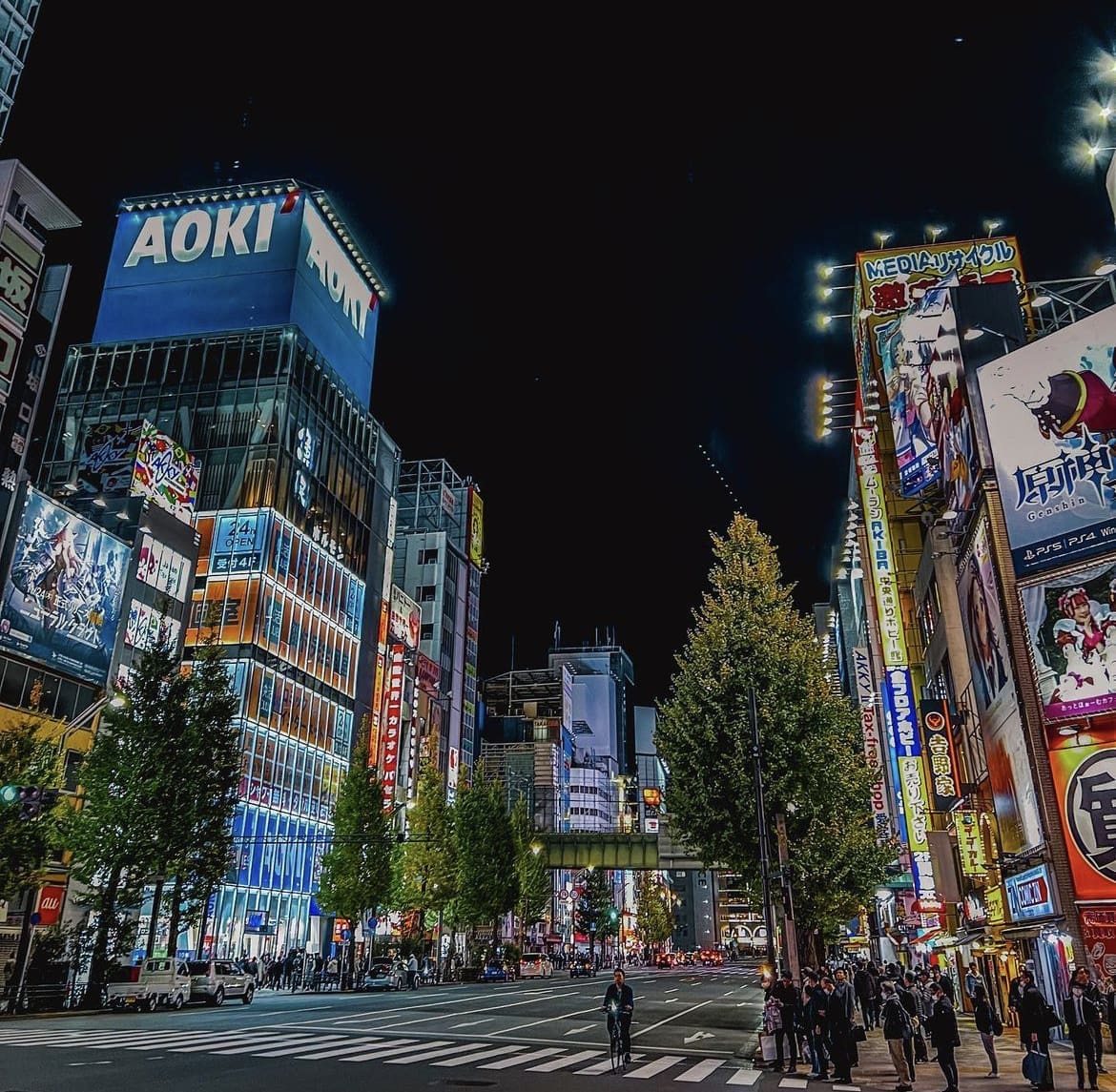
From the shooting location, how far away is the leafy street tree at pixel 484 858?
5959 cm

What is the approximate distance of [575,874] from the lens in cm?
13462

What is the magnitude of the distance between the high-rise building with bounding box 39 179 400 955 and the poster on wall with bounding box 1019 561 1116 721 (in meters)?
39.6

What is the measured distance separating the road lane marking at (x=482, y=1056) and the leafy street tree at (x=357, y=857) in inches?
1222

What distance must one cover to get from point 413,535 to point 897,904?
191 feet

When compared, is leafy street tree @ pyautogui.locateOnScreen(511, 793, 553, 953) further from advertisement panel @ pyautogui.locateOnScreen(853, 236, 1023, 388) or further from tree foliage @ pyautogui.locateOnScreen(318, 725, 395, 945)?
advertisement panel @ pyautogui.locateOnScreen(853, 236, 1023, 388)

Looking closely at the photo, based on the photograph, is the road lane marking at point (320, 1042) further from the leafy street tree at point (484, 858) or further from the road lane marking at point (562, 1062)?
the leafy street tree at point (484, 858)

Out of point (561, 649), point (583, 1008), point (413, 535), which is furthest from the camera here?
point (561, 649)

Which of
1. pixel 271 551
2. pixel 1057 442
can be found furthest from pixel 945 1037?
pixel 271 551

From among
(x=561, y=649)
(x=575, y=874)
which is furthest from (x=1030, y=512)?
(x=561, y=649)

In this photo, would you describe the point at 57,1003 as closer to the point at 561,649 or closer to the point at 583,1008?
the point at 583,1008

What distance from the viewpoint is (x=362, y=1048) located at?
18531mm

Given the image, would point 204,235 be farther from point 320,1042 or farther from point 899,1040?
point 899,1040

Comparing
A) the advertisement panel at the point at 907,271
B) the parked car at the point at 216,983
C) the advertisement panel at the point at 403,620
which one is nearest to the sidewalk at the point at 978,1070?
the parked car at the point at 216,983

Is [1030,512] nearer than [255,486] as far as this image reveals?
Yes
